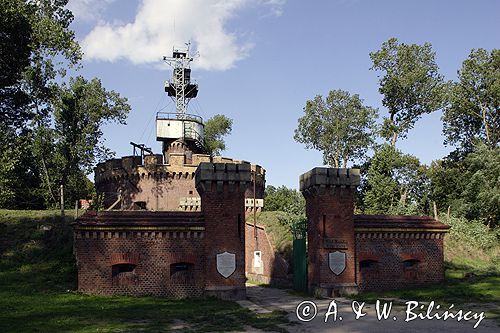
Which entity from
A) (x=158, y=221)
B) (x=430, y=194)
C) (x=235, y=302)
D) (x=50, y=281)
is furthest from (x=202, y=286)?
(x=430, y=194)

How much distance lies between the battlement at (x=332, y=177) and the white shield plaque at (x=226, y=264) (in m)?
4.81

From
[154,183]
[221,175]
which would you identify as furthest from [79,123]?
[221,175]

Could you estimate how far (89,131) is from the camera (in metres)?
43.3

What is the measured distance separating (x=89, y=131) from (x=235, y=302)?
28503 millimetres

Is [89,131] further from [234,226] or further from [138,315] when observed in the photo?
[138,315]

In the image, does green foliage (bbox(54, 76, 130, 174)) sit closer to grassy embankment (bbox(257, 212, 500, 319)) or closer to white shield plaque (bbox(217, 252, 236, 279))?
grassy embankment (bbox(257, 212, 500, 319))

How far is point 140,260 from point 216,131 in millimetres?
49811

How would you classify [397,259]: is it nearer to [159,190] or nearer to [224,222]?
[224,222]

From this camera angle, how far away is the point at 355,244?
2200 centimetres

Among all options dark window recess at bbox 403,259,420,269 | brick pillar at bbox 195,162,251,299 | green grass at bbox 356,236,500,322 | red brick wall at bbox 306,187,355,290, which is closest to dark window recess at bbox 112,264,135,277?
brick pillar at bbox 195,162,251,299

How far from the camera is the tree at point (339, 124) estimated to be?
177 feet

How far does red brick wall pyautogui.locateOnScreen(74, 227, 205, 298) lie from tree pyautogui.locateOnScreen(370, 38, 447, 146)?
3269cm

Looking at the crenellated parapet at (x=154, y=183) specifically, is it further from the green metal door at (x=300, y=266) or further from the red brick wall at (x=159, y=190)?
the green metal door at (x=300, y=266)

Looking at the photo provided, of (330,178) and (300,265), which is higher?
(330,178)
